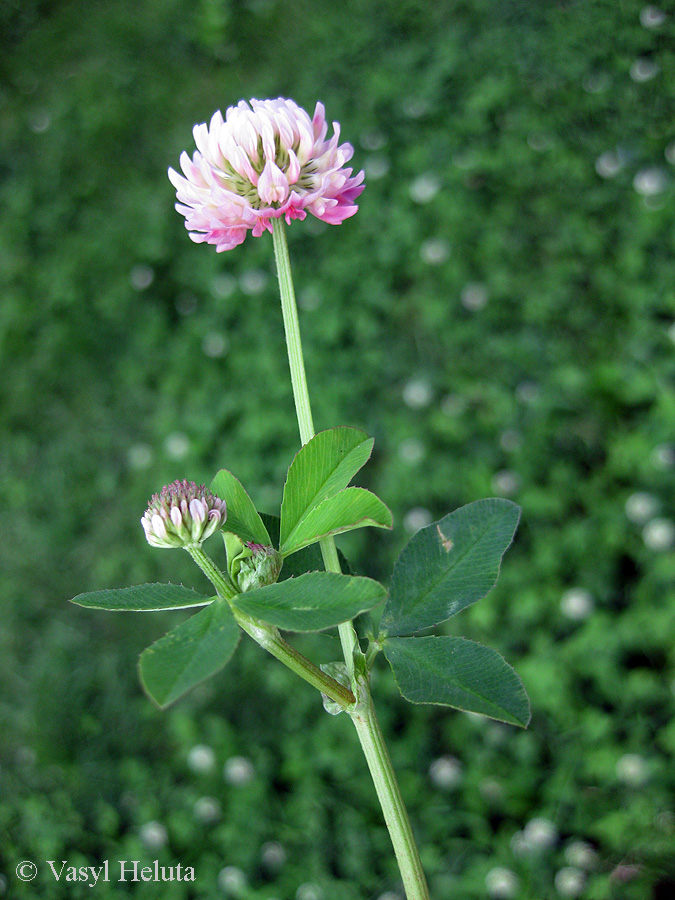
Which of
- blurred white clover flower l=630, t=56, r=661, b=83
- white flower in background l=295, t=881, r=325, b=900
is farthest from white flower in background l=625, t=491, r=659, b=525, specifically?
blurred white clover flower l=630, t=56, r=661, b=83

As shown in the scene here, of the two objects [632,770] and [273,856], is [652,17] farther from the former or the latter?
[273,856]

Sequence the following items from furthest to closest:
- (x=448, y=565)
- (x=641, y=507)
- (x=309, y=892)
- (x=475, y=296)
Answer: (x=475, y=296)
(x=641, y=507)
(x=309, y=892)
(x=448, y=565)

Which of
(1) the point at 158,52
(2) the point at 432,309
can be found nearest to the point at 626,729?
(2) the point at 432,309

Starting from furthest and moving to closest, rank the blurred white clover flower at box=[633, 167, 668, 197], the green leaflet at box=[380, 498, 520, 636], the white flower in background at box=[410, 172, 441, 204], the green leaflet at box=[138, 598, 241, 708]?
the white flower in background at box=[410, 172, 441, 204] → the blurred white clover flower at box=[633, 167, 668, 197] → the green leaflet at box=[380, 498, 520, 636] → the green leaflet at box=[138, 598, 241, 708]

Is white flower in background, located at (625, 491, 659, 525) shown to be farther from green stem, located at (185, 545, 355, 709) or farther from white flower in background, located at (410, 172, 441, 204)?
green stem, located at (185, 545, 355, 709)

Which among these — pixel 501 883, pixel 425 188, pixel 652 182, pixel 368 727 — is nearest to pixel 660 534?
pixel 501 883
